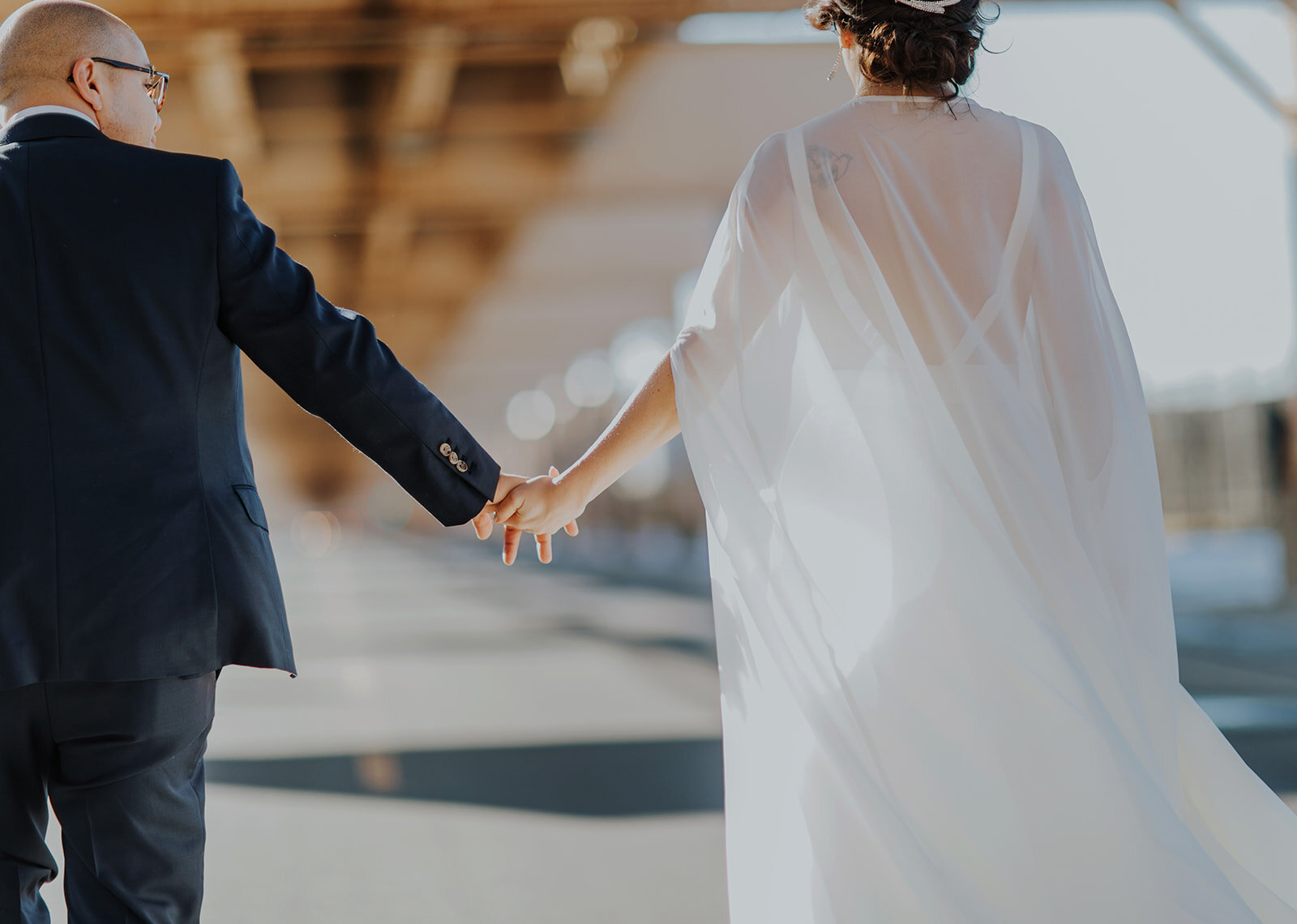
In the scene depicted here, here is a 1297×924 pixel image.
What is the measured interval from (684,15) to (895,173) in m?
8.90

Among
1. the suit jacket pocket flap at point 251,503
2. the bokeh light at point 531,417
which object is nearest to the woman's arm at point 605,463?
the suit jacket pocket flap at point 251,503

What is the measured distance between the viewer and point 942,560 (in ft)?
6.92

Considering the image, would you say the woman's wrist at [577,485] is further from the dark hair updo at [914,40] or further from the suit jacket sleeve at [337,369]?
the dark hair updo at [914,40]

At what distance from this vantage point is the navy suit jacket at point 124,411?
6.57 ft

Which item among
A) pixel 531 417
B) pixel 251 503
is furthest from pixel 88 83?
pixel 531 417

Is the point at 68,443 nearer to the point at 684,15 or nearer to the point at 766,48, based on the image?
the point at 684,15

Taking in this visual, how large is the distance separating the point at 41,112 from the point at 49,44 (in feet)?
0.39

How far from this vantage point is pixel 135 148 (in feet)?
7.01

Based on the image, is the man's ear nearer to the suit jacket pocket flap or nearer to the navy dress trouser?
the suit jacket pocket flap

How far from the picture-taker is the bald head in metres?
2.18

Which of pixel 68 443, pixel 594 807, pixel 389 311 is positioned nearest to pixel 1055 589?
pixel 68 443

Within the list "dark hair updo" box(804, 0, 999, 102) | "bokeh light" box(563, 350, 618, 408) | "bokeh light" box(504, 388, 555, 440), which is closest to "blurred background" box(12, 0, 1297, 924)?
"dark hair updo" box(804, 0, 999, 102)

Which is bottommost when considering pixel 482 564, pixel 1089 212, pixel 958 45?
pixel 482 564

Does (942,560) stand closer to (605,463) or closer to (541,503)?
(605,463)
